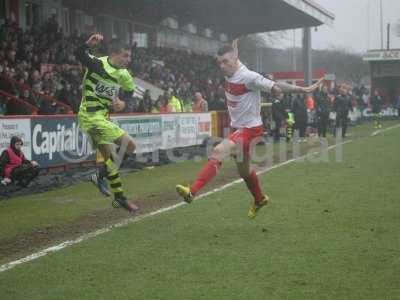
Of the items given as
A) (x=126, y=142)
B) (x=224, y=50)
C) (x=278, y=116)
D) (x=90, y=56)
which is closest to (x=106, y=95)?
(x=90, y=56)

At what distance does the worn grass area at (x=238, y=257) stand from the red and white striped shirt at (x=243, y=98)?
3.93 ft

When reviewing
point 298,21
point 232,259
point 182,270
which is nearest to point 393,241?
point 232,259

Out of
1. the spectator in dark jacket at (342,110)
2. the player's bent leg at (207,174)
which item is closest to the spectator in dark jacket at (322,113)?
the spectator in dark jacket at (342,110)

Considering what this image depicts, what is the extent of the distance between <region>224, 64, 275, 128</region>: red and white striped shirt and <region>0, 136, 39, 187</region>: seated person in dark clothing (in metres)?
5.19

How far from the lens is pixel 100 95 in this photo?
31.5ft

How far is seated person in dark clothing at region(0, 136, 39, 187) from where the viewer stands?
12.6 m

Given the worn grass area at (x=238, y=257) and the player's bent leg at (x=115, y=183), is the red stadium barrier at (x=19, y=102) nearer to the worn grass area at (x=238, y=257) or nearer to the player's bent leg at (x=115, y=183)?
the player's bent leg at (x=115, y=183)

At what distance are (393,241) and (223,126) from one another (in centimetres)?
1729

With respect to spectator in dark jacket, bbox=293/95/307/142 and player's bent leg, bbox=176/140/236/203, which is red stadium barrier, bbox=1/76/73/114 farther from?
spectator in dark jacket, bbox=293/95/307/142

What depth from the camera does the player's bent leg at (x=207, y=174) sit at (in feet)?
27.5

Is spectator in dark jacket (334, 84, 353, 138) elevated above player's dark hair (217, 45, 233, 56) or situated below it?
below

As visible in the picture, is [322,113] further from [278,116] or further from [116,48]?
[116,48]

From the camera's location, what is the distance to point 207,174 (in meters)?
8.52

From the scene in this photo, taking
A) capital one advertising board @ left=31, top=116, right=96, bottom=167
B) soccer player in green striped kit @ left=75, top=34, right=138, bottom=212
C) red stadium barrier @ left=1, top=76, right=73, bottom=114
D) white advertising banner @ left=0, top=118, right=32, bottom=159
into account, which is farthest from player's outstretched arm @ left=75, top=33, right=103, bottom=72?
red stadium barrier @ left=1, top=76, right=73, bottom=114
